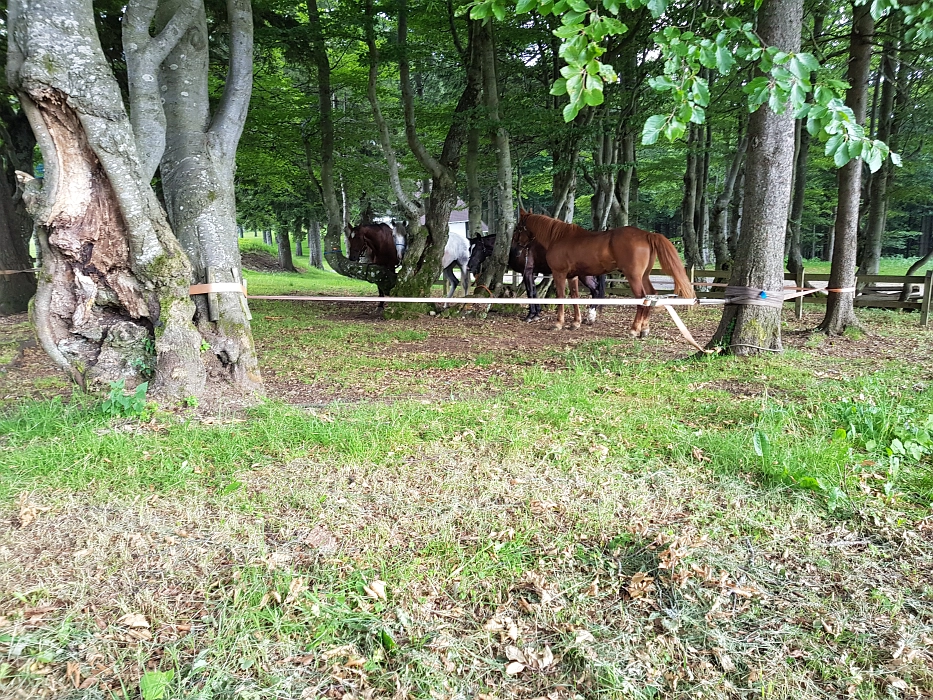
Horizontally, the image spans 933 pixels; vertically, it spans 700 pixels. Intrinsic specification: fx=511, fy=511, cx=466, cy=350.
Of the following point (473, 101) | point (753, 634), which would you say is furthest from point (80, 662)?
point (473, 101)

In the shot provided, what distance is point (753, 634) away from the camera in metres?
2.05

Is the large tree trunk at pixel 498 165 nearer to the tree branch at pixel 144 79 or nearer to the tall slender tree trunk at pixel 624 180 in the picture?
the tall slender tree trunk at pixel 624 180

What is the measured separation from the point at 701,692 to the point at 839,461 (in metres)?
2.04

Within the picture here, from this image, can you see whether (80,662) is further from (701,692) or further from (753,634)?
(753,634)

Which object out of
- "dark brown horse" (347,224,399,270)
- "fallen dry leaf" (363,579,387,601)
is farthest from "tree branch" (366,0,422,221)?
"fallen dry leaf" (363,579,387,601)

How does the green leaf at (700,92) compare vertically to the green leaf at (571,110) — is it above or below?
above

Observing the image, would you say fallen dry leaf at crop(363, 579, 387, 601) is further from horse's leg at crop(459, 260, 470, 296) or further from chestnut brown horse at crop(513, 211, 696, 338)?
horse's leg at crop(459, 260, 470, 296)

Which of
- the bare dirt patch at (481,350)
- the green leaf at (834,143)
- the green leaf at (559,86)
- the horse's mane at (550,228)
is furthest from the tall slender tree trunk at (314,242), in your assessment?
the green leaf at (834,143)

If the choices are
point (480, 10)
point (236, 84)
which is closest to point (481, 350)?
point (236, 84)

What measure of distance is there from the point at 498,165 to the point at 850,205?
19.6ft

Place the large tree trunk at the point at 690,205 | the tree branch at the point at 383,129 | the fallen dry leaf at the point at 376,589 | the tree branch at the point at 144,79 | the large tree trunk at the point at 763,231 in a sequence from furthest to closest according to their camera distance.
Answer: the large tree trunk at the point at 690,205, the tree branch at the point at 383,129, the large tree trunk at the point at 763,231, the tree branch at the point at 144,79, the fallen dry leaf at the point at 376,589

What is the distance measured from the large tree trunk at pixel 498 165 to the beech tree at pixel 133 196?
5.57 m

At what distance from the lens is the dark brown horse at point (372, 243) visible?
40.2 feet

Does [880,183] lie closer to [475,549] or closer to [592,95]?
[592,95]
